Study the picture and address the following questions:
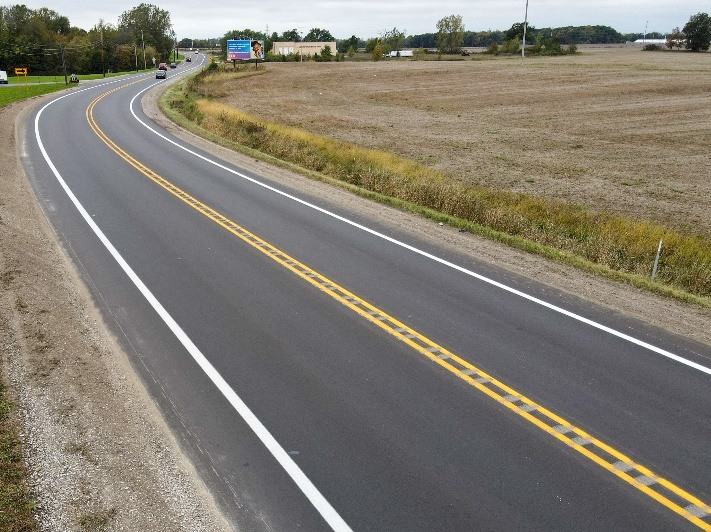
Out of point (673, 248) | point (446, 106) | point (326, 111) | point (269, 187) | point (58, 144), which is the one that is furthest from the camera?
point (446, 106)

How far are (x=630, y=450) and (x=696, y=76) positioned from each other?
7856cm

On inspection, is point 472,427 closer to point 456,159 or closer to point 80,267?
point 80,267

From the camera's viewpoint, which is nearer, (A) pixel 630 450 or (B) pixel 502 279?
(A) pixel 630 450

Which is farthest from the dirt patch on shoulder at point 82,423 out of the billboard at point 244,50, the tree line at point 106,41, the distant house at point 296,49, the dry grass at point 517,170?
the distant house at point 296,49

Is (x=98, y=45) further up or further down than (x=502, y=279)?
further up

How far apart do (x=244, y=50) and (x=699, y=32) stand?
9788 centimetres

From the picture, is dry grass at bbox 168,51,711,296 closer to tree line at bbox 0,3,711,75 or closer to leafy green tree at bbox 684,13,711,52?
tree line at bbox 0,3,711,75

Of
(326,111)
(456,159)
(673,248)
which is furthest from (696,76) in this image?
(673,248)

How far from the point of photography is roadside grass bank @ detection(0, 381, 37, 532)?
20.7 ft

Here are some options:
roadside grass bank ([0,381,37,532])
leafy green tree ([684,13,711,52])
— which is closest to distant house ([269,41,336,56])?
leafy green tree ([684,13,711,52])

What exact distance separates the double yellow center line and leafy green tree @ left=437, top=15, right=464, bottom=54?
166 meters

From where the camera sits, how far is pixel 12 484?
6.82m

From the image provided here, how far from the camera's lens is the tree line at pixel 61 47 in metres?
112

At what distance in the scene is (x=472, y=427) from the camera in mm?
8102
